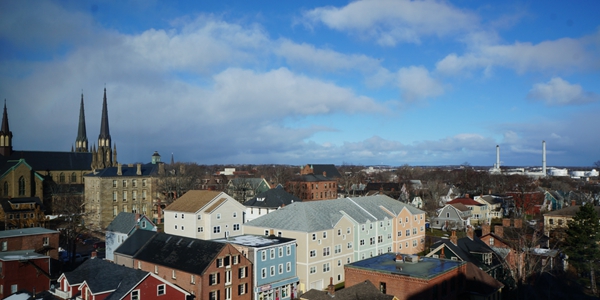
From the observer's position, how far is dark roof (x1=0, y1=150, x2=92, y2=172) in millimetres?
87375

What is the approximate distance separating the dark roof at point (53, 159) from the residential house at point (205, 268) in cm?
6334

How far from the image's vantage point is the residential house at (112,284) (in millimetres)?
30156

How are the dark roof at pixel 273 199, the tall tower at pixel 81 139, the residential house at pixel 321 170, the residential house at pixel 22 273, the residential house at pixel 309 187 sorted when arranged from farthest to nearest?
1. the residential house at pixel 321 170
2. the tall tower at pixel 81 139
3. the residential house at pixel 309 187
4. the dark roof at pixel 273 199
5. the residential house at pixel 22 273

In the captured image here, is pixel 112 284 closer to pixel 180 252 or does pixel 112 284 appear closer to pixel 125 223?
pixel 180 252

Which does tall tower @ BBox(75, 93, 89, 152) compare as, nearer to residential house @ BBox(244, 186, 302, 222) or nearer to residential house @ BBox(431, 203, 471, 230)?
residential house @ BBox(244, 186, 302, 222)

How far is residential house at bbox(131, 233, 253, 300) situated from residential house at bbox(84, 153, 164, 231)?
4181 centimetres

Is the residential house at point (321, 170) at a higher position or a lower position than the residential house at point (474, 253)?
higher

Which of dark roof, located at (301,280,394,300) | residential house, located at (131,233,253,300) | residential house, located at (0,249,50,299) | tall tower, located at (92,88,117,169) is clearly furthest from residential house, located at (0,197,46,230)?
dark roof, located at (301,280,394,300)

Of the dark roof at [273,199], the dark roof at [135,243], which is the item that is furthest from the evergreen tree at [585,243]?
the dark roof at [135,243]

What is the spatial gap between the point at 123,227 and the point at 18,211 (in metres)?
26.3

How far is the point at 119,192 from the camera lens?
79938 mm

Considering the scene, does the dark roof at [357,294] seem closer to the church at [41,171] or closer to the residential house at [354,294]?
the residential house at [354,294]

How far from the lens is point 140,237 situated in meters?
42.2

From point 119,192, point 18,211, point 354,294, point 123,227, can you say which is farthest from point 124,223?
point 354,294
